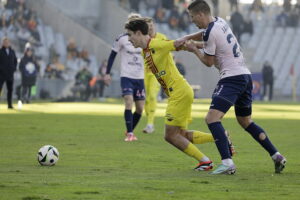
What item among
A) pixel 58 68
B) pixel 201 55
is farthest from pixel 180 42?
pixel 58 68

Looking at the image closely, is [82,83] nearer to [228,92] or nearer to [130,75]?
[130,75]

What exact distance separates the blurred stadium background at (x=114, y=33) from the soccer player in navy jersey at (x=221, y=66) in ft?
94.1

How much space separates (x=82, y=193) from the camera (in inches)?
350

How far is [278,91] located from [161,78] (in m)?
39.0

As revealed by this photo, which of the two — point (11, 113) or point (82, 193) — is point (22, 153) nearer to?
point (82, 193)

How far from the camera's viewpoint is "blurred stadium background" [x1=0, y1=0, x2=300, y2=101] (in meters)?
42.7

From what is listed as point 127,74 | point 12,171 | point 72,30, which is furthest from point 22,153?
point 72,30

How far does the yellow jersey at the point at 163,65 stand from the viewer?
11.6m

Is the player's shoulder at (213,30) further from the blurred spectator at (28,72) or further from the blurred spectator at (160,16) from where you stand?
the blurred spectator at (160,16)

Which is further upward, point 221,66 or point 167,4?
point 167,4

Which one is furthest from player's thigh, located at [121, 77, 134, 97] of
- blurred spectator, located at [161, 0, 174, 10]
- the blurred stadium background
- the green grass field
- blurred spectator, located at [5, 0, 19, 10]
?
blurred spectator, located at [161, 0, 174, 10]

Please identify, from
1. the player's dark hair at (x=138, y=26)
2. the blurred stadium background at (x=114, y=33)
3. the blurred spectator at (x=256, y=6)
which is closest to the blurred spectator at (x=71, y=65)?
the blurred stadium background at (x=114, y=33)

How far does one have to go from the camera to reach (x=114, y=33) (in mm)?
48312

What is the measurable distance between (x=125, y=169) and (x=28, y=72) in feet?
82.3
